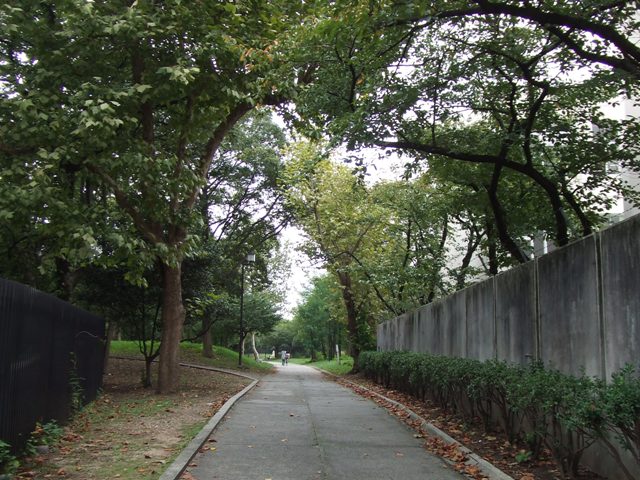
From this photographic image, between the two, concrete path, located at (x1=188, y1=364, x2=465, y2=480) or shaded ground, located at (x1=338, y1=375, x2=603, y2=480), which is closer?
shaded ground, located at (x1=338, y1=375, x2=603, y2=480)

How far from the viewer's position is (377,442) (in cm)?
898

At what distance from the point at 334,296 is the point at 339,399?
64.6ft

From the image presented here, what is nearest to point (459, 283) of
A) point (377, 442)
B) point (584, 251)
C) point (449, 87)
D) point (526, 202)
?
point (526, 202)

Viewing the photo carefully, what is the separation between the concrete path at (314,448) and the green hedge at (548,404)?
3.67 ft

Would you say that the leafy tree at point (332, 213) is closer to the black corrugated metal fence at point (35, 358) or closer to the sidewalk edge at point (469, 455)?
the sidewalk edge at point (469, 455)

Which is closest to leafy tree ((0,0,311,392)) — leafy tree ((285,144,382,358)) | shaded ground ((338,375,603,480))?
shaded ground ((338,375,603,480))

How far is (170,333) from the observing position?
14867 mm

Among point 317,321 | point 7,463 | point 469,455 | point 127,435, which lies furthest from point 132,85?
point 317,321

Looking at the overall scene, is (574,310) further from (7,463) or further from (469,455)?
(7,463)

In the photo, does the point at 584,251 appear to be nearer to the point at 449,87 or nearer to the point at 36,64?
the point at 449,87

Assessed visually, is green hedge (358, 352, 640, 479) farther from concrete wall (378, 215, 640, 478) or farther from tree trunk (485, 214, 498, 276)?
A: tree trunk (485, 214, 498, 276)

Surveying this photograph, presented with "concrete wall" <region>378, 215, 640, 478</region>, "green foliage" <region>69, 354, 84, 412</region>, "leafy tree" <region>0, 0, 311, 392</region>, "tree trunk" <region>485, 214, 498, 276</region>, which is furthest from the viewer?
"tree trunk" <region>485, 214, 498, 276</region>

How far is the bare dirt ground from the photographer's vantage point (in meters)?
6.50

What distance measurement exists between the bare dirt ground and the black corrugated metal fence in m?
0.45
